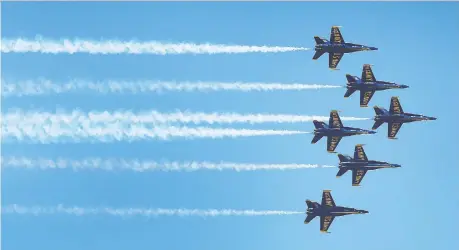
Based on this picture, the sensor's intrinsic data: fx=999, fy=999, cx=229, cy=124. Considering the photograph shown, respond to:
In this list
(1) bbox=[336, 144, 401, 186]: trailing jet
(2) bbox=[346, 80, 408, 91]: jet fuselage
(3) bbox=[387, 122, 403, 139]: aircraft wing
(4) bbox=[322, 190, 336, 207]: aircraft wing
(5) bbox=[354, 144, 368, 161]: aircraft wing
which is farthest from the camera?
(5) bbox=[354, 144, 368, 161]: aircraft wing

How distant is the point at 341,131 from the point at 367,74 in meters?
7.20

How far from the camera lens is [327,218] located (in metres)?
114

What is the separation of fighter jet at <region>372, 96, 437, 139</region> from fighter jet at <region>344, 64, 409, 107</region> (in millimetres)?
1987

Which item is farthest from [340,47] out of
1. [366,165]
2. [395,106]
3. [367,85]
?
[366,165]

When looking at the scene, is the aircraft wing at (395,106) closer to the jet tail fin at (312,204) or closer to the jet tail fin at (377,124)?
the jet tail fin at (377,124)

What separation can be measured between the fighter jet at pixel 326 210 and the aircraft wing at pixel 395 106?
11.9m

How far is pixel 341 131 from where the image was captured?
11350 centimetres

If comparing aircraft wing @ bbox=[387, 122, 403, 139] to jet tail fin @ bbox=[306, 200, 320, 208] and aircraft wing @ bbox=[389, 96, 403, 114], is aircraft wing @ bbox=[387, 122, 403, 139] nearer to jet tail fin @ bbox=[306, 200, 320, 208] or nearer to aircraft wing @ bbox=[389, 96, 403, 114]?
aircraft wing @ bbox=[389, 96, 403, 114]

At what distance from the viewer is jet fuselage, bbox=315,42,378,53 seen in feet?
356

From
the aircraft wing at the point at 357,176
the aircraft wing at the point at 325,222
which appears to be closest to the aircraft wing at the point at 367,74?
the aircraft wing at the point at 357,176

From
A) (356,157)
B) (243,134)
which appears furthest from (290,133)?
(356,157)

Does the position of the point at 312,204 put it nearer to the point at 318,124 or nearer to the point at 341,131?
the point at 341,131

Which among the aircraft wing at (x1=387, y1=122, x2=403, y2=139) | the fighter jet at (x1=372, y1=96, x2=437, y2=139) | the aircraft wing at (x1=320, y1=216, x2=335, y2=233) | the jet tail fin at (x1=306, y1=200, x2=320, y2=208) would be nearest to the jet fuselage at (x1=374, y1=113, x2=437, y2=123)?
A: the fighter jet at (x1=372, y1=96, x2=437, y2=139)

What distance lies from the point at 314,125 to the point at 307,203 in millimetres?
8858
